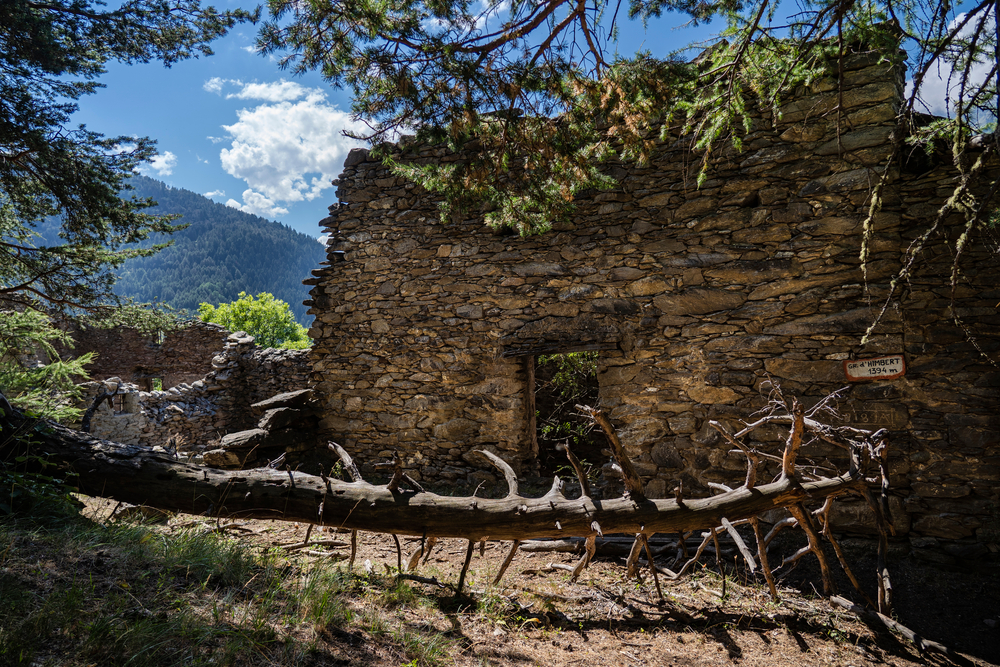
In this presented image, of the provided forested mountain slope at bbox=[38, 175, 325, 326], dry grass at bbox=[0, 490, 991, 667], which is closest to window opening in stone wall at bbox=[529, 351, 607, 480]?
dry grass at bbox=[0, 490, 991, 667]

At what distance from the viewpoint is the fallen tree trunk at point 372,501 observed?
249cm

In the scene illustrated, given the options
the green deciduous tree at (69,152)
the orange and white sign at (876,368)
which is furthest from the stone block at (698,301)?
the green deciduous tree at (69,152)

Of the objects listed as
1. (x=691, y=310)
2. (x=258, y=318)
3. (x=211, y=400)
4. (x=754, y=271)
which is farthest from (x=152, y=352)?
(x=258, y=318)

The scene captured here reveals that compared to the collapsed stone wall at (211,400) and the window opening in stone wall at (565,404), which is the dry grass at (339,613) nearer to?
the window opening in stone wall at (565,404)

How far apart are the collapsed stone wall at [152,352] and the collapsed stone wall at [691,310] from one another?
29.7 ft

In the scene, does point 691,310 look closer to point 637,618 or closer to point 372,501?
point 637,618

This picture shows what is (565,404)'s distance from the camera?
6.27 meters

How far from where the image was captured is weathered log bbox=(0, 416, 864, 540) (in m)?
2.49

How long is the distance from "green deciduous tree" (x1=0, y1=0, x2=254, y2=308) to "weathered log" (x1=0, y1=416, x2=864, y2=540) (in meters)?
2.23

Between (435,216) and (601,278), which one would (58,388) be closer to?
(435,216)

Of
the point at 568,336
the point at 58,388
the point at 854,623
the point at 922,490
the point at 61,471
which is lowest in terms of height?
the point at 854,623

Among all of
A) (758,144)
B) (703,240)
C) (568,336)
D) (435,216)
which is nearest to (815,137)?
(758,144)

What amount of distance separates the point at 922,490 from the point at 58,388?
6.71m

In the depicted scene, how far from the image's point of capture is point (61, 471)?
288cm
